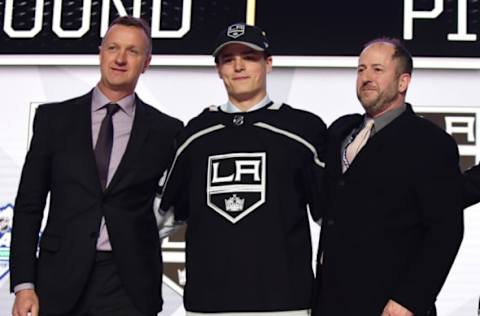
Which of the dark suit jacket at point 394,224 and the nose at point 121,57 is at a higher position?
the nose at point 121,57

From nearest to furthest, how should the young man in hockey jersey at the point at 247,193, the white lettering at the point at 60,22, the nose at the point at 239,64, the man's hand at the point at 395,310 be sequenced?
the man's hand at the point at 395,310 → the young man in hockey jersey at the point at 247,193 → the nose at the point at 239,64 → the white lettering at the point at 60,22

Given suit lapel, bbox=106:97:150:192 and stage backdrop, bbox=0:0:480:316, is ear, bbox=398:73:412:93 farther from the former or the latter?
stage backdrop, bbox=0:0:480:316

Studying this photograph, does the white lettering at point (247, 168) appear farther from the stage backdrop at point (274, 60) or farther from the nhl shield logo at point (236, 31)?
the stage backdrop at point (274, 60)

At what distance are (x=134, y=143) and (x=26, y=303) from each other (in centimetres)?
46

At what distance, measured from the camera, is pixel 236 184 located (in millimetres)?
1769

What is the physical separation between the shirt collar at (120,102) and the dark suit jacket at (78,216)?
Answer: 0.19 feet

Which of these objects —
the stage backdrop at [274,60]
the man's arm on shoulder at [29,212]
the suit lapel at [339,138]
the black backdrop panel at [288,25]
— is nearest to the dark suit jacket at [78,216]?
the man's arm on shoulder at [29,212]

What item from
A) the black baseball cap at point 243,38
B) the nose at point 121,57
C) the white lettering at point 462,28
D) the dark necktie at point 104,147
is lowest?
the dark necktie at point 104,147

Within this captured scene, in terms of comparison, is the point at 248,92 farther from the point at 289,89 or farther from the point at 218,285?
the point at 289,89

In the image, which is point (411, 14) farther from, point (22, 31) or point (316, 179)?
point (22, 31)

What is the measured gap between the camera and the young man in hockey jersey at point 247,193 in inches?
67.4

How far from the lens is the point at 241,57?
1.87 m

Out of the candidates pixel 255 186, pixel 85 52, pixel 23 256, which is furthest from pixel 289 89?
pixel 23 256

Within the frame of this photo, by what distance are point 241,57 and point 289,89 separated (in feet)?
3.94
